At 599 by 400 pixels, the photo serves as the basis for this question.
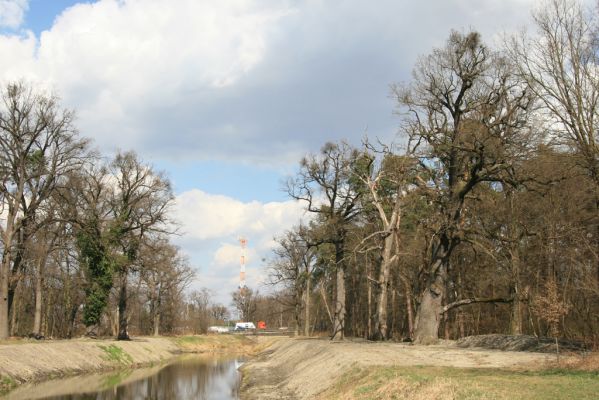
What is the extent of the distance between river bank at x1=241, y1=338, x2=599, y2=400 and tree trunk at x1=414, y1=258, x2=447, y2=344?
111 centimetres

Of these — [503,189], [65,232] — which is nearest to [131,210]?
[65,232]

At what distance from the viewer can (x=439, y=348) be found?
2716 cm

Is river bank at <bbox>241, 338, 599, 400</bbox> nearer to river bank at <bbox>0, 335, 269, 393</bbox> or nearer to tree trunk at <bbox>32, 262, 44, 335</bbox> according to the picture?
river bank at <bbox>0, 335, 269, 393</bbox>

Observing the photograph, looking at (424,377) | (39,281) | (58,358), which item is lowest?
(58,358)

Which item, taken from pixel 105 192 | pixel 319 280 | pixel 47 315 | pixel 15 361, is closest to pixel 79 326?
pixel 47 315

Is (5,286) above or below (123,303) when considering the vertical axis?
above

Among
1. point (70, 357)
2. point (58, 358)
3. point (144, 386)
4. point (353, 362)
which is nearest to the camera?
point (353, 362)

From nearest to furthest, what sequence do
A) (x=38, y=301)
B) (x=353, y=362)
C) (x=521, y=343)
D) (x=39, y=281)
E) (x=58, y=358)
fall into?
1. (x=353, y=362)
2. (x=521, y=343)
3. (x=58, y=358)
4. (x=38, y=301)
5. (x=39, y=281)

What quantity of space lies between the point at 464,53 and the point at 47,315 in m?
49.9

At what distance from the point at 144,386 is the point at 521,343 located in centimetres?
2067

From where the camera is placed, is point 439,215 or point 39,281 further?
point 39,281

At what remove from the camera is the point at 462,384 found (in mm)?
14102

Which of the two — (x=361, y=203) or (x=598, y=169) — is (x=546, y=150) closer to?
(x=598, y=169)

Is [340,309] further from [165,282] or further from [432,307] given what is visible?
[165,282]
